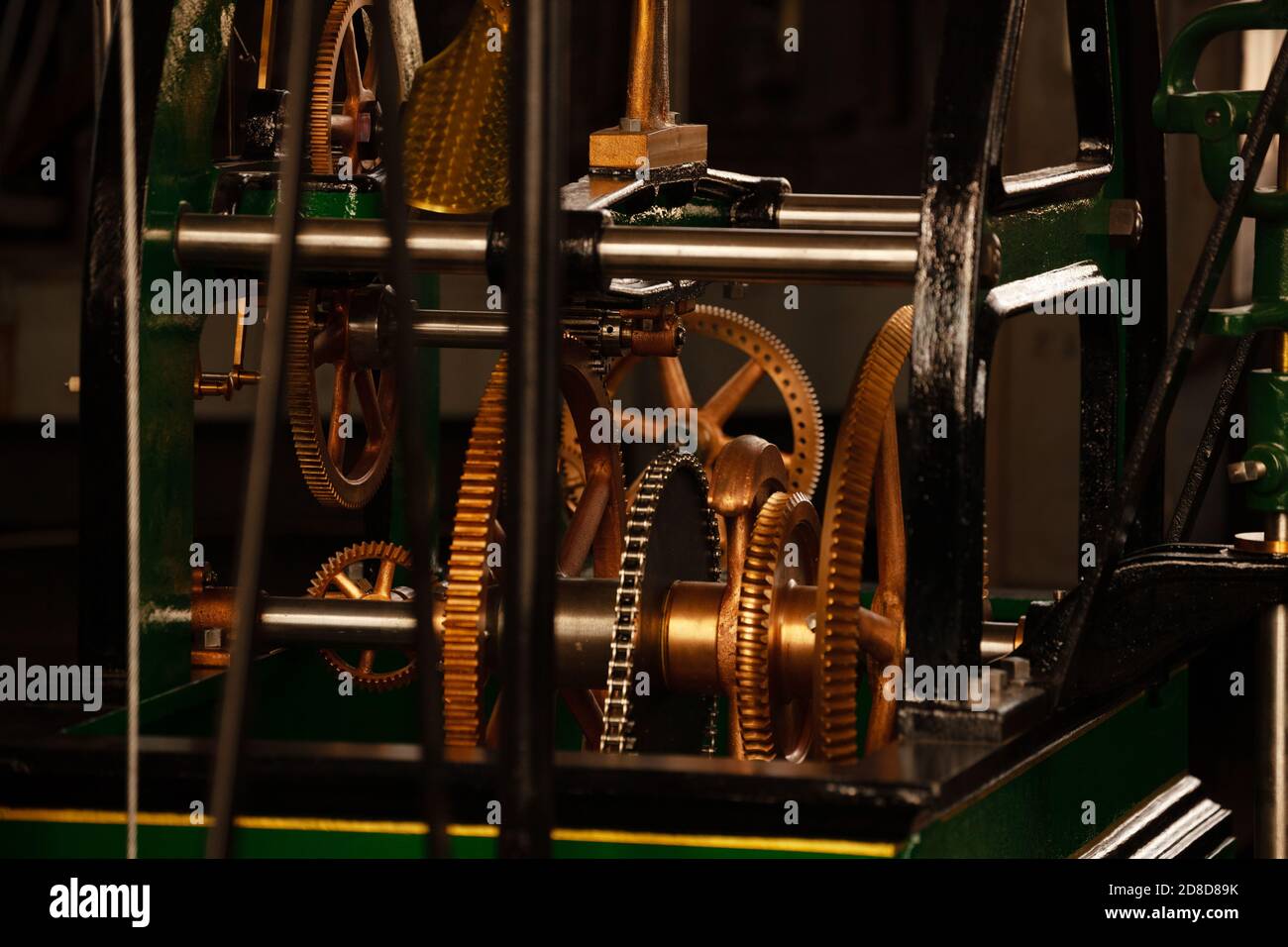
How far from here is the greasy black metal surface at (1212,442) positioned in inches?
84.2

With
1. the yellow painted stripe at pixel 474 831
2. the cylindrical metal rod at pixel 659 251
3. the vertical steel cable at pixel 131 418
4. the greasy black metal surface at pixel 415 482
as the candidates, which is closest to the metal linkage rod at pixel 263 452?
the greasy black metal surface at pixel 415 482

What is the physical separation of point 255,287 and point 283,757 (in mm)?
561

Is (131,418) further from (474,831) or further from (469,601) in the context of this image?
(469,601)

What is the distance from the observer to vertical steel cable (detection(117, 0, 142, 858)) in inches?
53.2

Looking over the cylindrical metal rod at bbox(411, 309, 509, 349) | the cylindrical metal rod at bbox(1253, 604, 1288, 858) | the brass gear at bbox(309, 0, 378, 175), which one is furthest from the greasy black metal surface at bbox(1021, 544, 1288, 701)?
the brass gear at bbox(309, 0, 378, 175)

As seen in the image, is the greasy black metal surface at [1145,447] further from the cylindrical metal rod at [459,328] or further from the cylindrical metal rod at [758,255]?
the cylindrical metal rod at [459,328]

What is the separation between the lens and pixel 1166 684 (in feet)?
7.59

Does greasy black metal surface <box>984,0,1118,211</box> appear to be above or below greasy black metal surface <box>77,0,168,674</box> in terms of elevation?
above

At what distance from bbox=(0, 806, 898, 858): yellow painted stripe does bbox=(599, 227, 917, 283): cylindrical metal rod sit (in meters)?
0.48

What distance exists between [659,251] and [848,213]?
554mm

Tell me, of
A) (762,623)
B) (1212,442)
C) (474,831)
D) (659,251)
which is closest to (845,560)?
(762,623)

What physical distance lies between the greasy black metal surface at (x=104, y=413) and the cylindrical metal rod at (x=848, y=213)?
72 centimetres

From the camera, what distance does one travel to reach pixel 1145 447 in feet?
5.98

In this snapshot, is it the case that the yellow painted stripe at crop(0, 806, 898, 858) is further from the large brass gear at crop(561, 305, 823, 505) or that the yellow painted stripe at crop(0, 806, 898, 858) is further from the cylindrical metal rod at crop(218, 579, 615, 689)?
the large brass gear at crop(561, 305, 823, 505)
